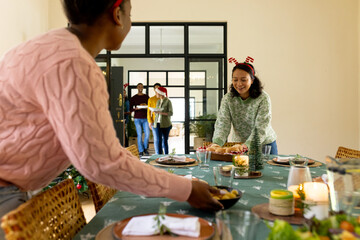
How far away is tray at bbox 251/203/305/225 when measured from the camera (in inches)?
34.1

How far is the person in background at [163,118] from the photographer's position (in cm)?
592

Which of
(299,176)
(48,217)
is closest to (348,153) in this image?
(299,176)

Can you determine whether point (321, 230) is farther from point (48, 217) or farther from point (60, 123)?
point (48, 217)

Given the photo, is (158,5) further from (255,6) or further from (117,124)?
(117,124)

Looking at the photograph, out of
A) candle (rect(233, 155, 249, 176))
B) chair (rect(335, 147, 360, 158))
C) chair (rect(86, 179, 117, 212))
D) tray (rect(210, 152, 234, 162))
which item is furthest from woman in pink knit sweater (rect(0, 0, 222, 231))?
chair (rect(335, 147, 360, 158))

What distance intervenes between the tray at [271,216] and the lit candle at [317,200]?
0.11 feet

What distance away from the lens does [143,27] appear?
16.0ft

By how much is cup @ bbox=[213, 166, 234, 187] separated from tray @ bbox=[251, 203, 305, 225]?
153mm

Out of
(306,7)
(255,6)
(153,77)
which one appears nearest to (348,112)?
(306,7)

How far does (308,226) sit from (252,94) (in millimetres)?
2126

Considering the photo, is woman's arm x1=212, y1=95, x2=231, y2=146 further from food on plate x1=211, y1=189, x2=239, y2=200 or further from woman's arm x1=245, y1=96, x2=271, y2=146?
food on plate x1=211, y1=189, x2=239, y2=200

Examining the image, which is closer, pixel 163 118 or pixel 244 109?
pixel 244 109

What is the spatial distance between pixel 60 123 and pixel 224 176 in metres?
0.65

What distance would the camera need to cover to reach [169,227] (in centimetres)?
74
